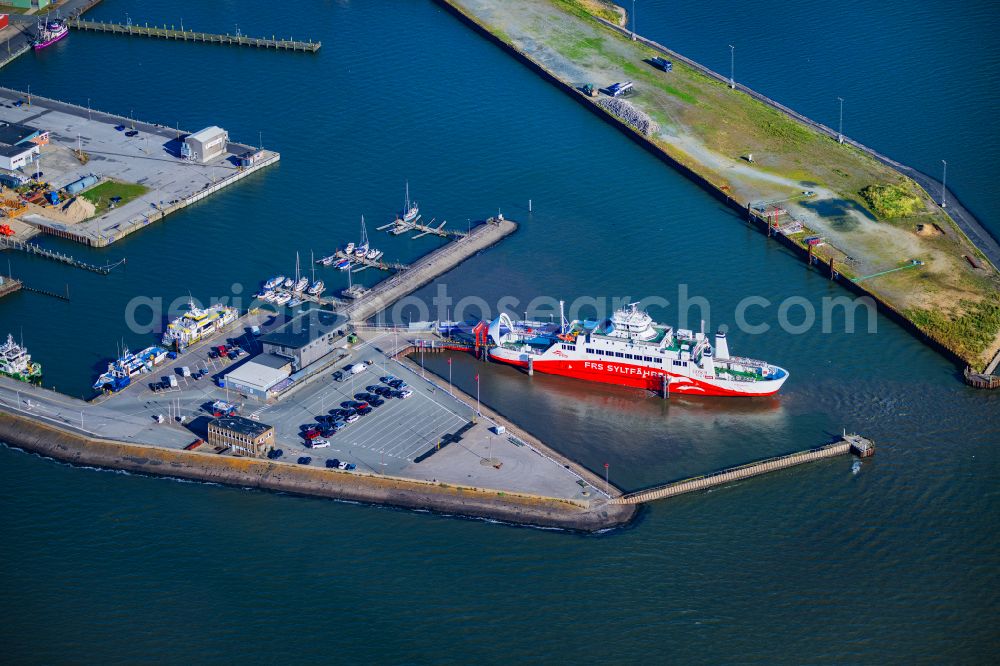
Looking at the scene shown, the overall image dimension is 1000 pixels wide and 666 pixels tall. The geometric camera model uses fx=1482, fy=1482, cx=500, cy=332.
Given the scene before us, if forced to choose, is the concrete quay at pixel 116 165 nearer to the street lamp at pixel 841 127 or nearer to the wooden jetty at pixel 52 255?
the wooden jetty at pixel 52 255

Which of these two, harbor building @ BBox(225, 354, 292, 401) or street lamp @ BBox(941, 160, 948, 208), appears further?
street lamp @ BBox(941, 160, 948, 208)

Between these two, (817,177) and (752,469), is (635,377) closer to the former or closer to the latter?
Result: (752,469)

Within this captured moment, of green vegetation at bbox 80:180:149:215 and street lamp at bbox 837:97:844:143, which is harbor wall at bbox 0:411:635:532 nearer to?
green vegetation at bbox 80:180:149:215

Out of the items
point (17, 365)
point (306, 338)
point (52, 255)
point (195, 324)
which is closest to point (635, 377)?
point (306, 338)

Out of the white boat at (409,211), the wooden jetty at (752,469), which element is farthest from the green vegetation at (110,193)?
the wooden jetty at (752,469)

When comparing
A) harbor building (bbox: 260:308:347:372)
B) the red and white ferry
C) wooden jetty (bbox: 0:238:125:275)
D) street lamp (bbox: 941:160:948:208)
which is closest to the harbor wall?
harbor building (bbox: 260:308:347:372)

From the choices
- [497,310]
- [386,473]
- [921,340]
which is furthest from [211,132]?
[921,340]

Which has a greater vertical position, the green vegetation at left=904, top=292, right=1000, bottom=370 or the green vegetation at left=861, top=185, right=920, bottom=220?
the green vegetation at left=861, top=185, right=920, bottom=220

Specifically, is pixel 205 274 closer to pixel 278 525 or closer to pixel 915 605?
pixel 278 525
